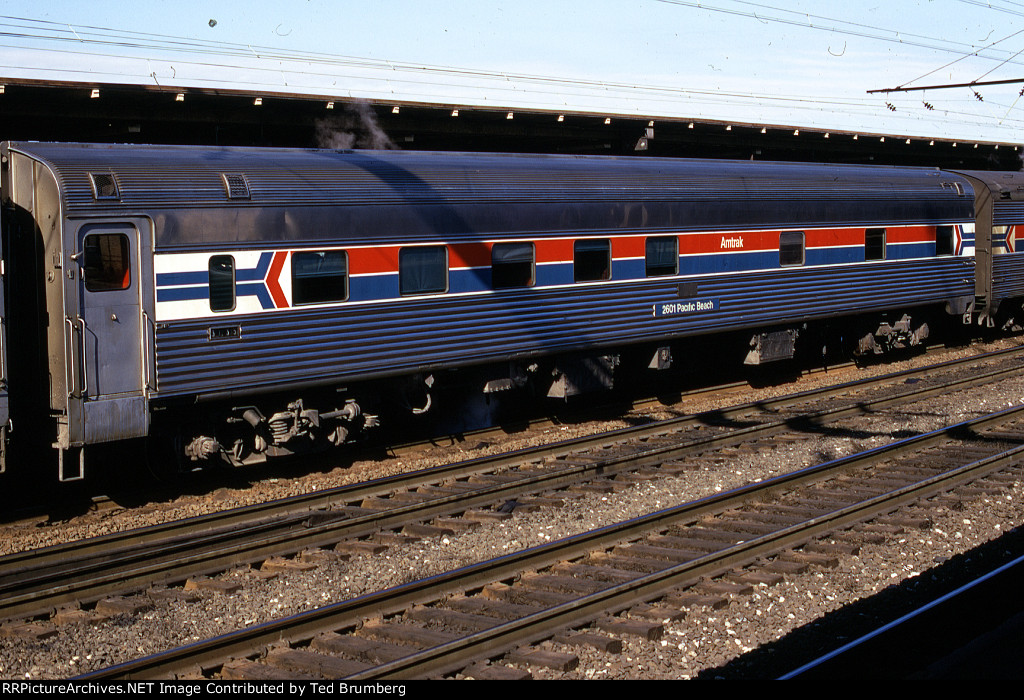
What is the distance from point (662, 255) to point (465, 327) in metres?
3.48

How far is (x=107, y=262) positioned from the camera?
30.6 ft

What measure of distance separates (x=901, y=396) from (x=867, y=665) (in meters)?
10.1

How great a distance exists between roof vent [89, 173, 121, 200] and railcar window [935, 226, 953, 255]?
14556 millimetres

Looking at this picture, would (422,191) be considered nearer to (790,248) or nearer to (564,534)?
(564,534)

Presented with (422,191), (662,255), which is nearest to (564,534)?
(422,191)

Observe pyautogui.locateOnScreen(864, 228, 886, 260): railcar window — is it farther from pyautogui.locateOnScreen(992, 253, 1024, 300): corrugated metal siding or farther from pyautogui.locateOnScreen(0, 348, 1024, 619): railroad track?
pyautogui.locateOnScreen(992, 253, 1024, 300): corrugated metal siding

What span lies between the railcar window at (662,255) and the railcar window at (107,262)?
6.93 metres

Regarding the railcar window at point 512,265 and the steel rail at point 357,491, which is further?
the railcar window at point 512,265

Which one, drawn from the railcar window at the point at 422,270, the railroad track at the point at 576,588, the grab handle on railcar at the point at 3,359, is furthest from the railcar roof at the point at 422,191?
the railroad track at the point at 576,588

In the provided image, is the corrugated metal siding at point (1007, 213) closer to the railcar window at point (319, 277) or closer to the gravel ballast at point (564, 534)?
the gravel ballast at point (564, 534)

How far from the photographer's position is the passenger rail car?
9.32 metres

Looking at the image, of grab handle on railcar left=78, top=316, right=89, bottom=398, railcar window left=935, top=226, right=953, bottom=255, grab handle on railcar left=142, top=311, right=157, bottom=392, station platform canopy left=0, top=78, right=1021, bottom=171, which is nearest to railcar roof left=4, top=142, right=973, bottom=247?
grab handle on railcar left=142, top=311, right=157, bottom=392

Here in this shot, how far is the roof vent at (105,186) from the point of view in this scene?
923cm

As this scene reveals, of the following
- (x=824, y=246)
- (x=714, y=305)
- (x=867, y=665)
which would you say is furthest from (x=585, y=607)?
Result: (x=824, y=246)
